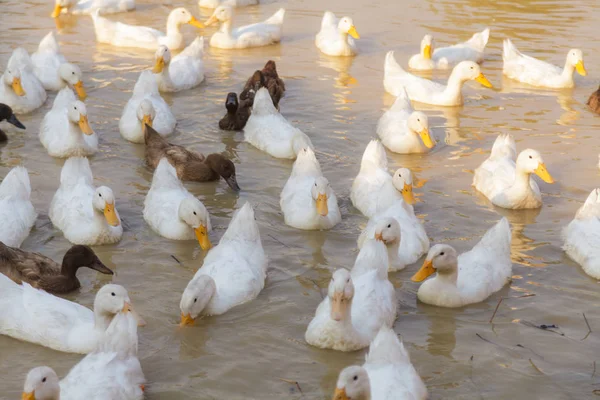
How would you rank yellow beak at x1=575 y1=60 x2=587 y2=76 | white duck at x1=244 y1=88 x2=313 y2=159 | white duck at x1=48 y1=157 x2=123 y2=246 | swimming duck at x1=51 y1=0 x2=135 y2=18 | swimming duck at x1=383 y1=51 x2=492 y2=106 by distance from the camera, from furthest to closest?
1. swimming duck at x1=51 y1=0 x2=135 y2=18
2. yellow beak at x1=575 y1=60 x2=587 y2=76
3. swimming duck at x1=383 y1=51 x2=492 y2=106
4. white duck at x1=244 y1=88 x2=313 y2=159
5. white duck at x1=48 y1=157 x2=123 y2=246

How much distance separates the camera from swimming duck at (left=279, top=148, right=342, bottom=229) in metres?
8.96

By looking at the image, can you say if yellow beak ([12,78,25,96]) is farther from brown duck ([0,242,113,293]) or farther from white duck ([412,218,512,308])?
white duck ([412,218,512,308])

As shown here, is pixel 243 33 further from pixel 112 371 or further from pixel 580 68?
pixel 112 371

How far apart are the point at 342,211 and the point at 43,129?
387 centimetres

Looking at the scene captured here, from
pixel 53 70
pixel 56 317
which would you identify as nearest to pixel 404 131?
pixel 53 70

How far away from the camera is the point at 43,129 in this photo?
1109 cm

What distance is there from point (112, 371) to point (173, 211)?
297 cm

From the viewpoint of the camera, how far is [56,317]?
691 centimetres

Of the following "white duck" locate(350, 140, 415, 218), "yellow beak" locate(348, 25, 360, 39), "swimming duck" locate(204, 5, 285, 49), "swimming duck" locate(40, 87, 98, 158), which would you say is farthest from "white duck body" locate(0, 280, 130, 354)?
"yellow beak" locate(348, 25, 360, 39)

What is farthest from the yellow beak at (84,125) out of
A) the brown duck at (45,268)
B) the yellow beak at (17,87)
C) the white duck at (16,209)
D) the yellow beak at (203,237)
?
the brown duck at (45,268)

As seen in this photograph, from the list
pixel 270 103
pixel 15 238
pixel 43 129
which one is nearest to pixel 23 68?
pixel 43 129

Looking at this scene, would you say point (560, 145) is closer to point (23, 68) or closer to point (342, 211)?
point (342, 211)

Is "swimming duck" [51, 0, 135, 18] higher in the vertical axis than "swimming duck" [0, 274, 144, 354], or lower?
higher

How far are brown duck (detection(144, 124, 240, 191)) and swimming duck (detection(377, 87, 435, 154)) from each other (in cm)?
223
